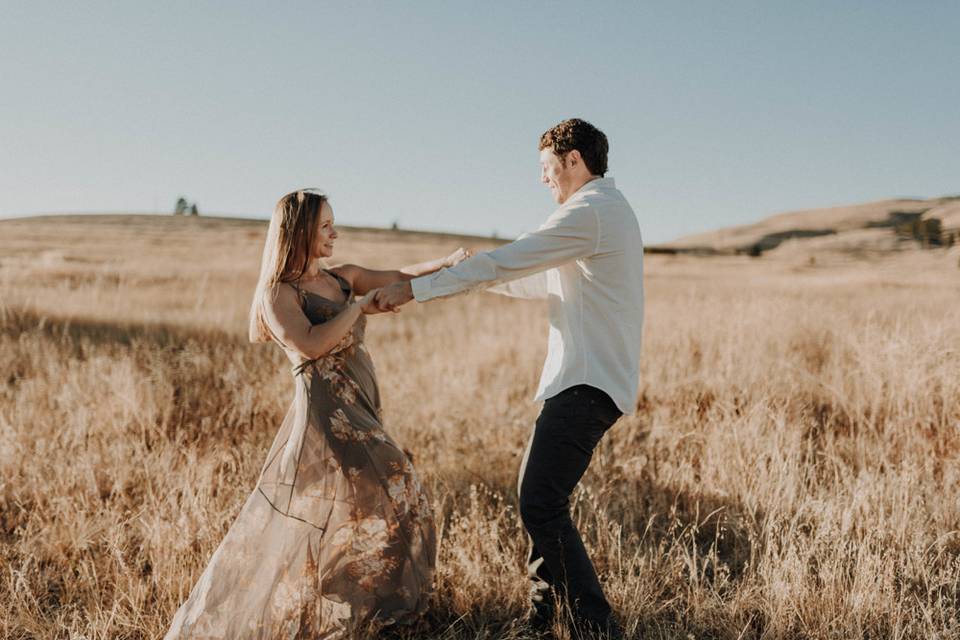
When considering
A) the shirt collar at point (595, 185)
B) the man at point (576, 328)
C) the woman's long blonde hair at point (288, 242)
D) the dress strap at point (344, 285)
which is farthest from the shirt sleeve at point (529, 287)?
the woman's long blonde hair at point (288, 242)

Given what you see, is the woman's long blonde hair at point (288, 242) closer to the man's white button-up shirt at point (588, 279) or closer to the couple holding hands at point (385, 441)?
the couple holding hands at point (385, 441)

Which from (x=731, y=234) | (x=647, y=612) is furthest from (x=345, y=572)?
(x=731, y=234)

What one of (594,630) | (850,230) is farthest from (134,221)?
(850,230)

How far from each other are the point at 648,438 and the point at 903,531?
6.44 feet

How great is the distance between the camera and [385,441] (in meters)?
3.19

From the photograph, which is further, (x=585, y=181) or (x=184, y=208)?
(x=184, y=208)

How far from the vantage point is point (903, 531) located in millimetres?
3762

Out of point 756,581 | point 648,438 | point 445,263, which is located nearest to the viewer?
point 756,581

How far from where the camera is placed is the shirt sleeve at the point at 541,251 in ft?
9.34

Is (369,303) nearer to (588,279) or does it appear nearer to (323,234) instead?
(323,234)

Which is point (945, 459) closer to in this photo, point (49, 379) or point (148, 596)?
point (148, 596)

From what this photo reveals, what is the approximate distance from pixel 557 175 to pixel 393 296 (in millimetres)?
985

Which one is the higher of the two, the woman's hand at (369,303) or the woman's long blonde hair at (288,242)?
the woman's long blonde hair at (288,242)

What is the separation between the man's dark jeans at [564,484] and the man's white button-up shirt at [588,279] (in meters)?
0.08
